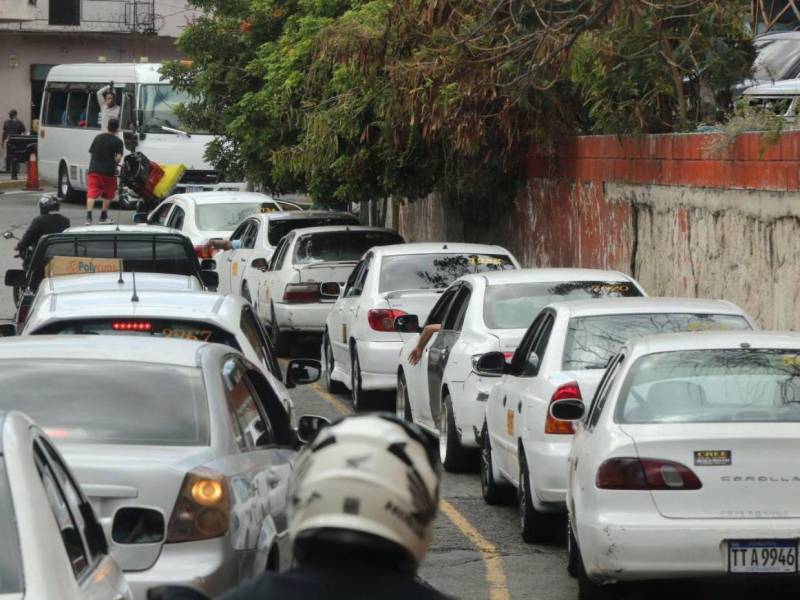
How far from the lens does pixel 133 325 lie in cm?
949

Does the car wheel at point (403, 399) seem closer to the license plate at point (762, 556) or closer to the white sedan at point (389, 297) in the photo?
the white sedan at point (389, 297)

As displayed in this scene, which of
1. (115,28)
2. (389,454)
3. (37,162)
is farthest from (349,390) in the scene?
(115,28)

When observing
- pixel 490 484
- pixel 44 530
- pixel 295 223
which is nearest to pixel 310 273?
pixel 295 223

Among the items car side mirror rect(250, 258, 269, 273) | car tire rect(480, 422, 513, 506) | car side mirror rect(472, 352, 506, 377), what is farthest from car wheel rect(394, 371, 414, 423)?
car side mirror rect(250, 258, 269, 273)

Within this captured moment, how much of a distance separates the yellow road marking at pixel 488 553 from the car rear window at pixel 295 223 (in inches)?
472

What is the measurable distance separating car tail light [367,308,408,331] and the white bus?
21085 millimetres

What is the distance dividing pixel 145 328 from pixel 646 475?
3.06m

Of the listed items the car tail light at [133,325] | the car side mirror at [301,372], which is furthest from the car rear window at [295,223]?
the car tail light at [133,325]

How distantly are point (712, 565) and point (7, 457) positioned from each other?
4.25m

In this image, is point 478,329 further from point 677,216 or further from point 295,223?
point 295,223

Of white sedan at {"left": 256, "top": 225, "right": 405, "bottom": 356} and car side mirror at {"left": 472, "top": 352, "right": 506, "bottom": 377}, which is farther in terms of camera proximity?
white sedan at {"left": 256, "top": 225, "right": 405, "bottom": 356}

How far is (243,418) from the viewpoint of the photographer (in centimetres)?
734

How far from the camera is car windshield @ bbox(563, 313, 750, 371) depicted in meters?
10.5

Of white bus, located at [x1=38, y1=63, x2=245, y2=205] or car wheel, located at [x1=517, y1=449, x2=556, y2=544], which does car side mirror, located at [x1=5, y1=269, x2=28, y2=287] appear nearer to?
car wheel, located at [x1=517, y1=449, x2=556, y2=544]
